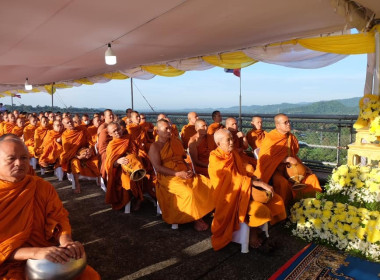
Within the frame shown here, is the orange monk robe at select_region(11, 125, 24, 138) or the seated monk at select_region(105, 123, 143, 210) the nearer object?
the seated monk at select_region(105, 123, 143, 210)

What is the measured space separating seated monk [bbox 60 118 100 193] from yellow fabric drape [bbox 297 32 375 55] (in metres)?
5.17

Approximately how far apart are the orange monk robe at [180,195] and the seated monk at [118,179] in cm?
74

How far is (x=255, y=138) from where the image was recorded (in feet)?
20.6

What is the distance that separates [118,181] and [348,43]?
4.72 meters

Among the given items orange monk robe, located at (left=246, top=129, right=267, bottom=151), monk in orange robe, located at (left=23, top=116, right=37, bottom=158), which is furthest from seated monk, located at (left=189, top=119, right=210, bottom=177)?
monk in orange robe, located at (left=23, top=116, right=37, bottom=158)

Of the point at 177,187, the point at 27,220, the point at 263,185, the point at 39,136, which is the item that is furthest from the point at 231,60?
the point at 27,220

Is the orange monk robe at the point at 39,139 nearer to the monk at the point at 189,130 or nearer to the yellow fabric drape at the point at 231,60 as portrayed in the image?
the monk at the point at 189,130

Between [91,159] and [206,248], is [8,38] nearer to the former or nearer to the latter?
[91,159]

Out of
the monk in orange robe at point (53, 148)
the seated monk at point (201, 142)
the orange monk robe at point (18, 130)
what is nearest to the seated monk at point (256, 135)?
the seated monk at point (201, 142)

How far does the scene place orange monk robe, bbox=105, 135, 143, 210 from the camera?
4758mm

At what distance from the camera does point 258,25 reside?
529cm

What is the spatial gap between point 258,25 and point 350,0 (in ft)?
5.35

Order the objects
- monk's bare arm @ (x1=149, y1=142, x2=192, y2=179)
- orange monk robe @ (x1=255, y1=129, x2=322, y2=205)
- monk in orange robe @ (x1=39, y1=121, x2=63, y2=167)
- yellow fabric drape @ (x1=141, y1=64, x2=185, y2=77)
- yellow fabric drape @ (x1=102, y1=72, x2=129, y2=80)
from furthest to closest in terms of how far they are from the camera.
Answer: yellow fabric drape @ (x1=102, y1=72, x2=129, y2=80), yellow fabric drape @ (x1=141, y1=64, x2=185, y2=77), monk in orange robe @ (x1=39, y1=121, x2=63, y2=167), orange monk robe @ (x1=255, y1=129, x2=322, y2=205), monk's bare arm @ (x1=149, y1=142, x2=192, y2=179)

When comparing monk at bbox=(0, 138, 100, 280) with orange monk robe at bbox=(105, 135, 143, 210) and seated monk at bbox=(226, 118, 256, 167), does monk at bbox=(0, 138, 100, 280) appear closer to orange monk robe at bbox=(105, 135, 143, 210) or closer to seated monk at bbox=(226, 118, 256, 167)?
orange monk robe at bbox=(105, 135, 143, 210)
